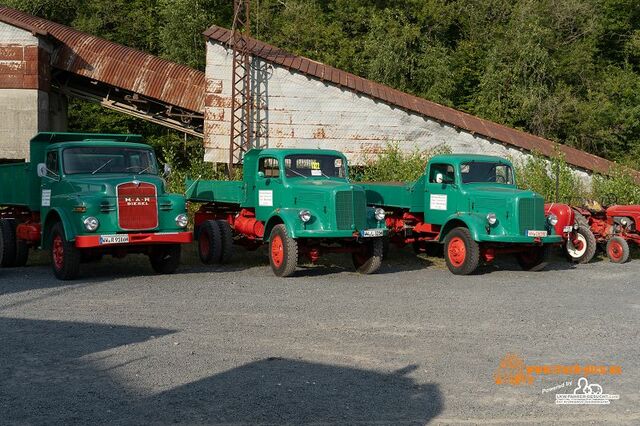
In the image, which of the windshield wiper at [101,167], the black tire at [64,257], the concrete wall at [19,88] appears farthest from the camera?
the concrete wall at [19,88]

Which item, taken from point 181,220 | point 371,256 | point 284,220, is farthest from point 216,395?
point 371,256

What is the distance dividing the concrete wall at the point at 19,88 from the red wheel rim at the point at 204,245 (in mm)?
12645

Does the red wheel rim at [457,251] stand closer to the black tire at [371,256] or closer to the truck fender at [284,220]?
the black tire at [371,256]

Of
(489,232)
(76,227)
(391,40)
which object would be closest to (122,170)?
(76,227)

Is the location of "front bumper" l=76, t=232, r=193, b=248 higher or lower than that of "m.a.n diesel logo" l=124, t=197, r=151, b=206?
lower

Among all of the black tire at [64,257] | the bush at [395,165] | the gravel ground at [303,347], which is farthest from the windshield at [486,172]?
the black tire at [64,257]

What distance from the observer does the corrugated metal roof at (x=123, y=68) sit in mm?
26406

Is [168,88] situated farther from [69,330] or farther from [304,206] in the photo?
[69,330]

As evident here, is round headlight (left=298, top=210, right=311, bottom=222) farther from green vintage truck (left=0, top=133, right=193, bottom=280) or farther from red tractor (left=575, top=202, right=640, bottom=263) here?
red tractor (left=575, top=202, right=640, bottom=263)

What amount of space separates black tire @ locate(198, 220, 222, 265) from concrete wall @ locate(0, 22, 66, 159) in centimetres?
1270

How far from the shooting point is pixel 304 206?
1355 cm

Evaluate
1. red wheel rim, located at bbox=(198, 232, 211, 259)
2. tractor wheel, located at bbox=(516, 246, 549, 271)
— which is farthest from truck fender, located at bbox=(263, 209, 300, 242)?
tractor wheel, located at bbox=(516, 246, 549, 271)

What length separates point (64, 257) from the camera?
1234 cm

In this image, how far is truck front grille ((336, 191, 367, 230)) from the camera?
1315 cm
